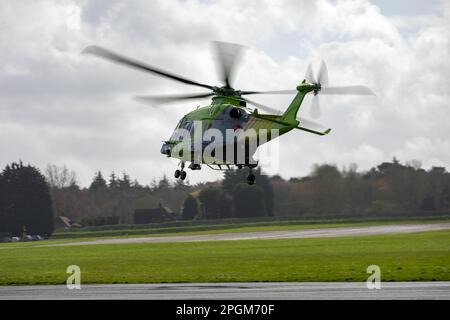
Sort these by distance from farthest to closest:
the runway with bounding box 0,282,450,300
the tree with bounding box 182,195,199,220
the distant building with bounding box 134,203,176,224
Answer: the distant building with bounding box 134,203,176,224 → the tree with bounding box 182,195,199,220 → the runway with bounding box 0,282,450,300

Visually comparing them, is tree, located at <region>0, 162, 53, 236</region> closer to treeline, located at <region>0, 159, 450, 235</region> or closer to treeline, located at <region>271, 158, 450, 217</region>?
treeline, located at <region>0, 159, 450, 235</region>

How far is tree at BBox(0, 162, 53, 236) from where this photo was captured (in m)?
145

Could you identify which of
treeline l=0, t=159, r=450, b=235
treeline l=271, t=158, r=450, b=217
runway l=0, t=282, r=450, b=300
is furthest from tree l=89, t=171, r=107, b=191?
runway l=0, t=282, r=450, b=300

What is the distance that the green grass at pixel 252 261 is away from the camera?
5266 cm

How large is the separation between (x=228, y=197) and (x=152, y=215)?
26.7 meters

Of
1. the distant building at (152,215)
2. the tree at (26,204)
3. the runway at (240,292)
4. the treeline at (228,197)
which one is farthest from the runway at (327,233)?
the runway at (240,292)

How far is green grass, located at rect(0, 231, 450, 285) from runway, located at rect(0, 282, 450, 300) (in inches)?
154

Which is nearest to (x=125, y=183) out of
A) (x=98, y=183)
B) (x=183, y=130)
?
(x=98, y=183)

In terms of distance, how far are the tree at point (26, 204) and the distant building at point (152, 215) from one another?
15415 mm

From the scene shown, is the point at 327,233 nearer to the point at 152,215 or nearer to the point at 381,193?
the point at 381,193

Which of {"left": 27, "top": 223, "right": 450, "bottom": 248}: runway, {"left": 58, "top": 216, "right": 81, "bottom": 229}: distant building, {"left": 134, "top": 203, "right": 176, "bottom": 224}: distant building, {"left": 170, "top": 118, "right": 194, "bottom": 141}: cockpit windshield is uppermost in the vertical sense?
{"left": 170, "top": 118, "right": 194, "bottom": 141}: cockpit windshield

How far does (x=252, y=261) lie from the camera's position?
2662 inches
